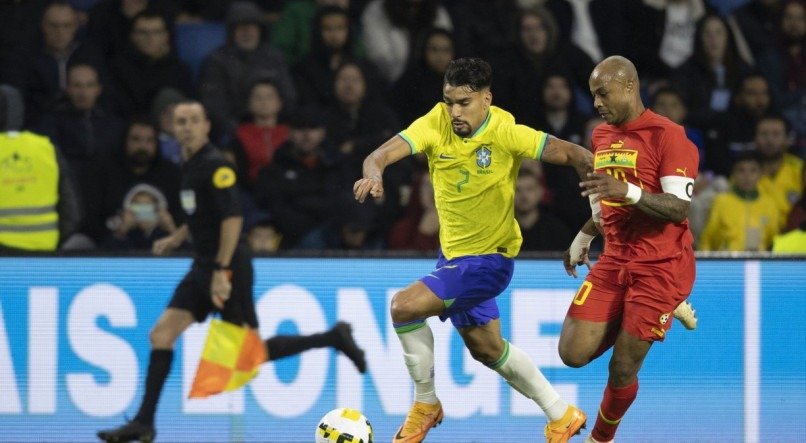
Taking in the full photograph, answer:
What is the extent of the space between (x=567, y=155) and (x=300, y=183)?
3214 mm

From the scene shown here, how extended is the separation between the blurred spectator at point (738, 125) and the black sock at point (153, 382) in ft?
14.4

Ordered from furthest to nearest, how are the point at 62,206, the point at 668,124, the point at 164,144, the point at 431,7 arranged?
1. the point at 431,7
2. the point at 164,144
3. the point at 62,206
4. the point at 668,124

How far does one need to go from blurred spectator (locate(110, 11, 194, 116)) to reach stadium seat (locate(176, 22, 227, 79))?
570 mm

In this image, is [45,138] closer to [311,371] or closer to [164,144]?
[164,144]

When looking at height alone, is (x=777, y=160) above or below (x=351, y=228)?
above

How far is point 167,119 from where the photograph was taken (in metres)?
10.6

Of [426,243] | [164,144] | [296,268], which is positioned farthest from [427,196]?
[164,144]

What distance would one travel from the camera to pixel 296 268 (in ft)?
29.7

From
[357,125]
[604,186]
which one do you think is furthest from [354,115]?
[604,186]

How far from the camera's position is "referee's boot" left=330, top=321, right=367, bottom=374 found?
9.02 m

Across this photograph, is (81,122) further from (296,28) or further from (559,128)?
(559,128)

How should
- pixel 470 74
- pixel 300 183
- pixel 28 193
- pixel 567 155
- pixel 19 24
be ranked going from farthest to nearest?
pixel 19 24 → pixel 300 183 → pixel 28 193 → pixel 567 155 → pixel 470 74

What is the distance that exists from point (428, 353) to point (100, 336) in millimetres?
2367

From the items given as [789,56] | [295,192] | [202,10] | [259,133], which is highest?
[202,10]
